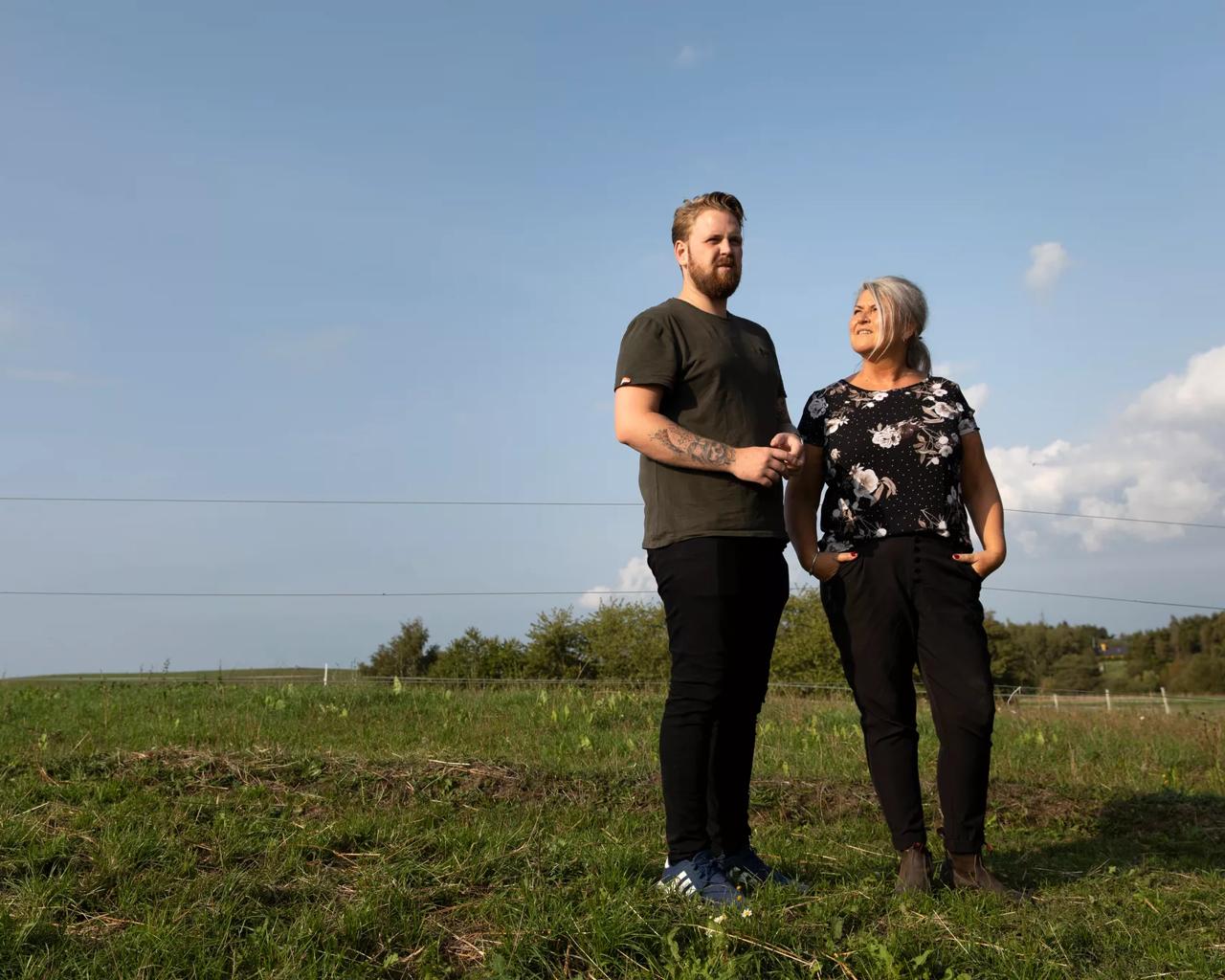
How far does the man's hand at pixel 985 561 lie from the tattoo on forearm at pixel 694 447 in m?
1.15

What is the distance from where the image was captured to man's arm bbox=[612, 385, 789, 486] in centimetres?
343

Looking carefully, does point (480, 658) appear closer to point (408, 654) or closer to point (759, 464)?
point (408, 654)

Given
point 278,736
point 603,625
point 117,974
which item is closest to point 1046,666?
point 603,625

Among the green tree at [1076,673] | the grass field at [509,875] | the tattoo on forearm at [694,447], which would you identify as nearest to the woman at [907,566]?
the grass field at [509,875]

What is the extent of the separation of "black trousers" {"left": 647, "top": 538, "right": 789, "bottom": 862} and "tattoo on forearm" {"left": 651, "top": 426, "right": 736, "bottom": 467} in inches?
10.7

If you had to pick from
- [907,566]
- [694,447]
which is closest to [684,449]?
[694,447]

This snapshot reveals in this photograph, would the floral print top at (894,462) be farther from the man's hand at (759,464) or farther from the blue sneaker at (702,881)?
the blue sneaker at (702,881)

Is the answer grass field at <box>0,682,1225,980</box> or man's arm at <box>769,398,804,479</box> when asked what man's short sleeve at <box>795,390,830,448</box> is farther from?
grass field at <box>0,682,1225,980</box>

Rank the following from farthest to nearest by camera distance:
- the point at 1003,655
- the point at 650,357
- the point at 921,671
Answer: the point at 1003,655, the point at 921,671, the point at 650,357

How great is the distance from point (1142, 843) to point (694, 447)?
453cm

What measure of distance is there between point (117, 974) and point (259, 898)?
576mm

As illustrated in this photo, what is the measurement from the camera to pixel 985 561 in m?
3.96

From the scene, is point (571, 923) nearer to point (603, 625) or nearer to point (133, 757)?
point (133, 757)

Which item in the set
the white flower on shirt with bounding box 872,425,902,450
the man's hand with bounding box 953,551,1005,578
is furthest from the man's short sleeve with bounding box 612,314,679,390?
the man's hand with bounding box 953,551,1005,578
